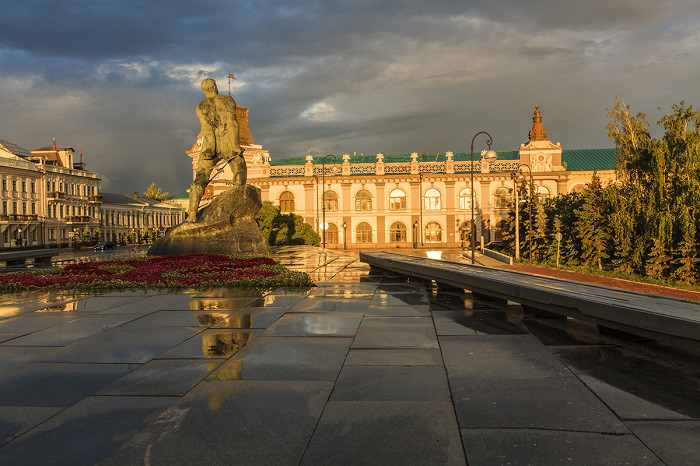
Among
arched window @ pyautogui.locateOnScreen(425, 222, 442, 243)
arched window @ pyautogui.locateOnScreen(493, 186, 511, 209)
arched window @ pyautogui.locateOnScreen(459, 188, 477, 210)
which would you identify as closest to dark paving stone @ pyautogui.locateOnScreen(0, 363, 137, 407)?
arched window @ pyautogui.locateOnScreen(425, 222, 442, 243)

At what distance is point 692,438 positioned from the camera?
3535 millimetres

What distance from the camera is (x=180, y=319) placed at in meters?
8.13

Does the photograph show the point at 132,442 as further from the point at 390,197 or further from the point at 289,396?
the point at 390,197

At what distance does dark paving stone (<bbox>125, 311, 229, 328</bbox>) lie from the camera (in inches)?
305

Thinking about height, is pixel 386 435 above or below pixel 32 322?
below

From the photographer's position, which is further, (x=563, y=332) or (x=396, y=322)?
(x=396, y=322)

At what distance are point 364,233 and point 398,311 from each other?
60614 millimetres

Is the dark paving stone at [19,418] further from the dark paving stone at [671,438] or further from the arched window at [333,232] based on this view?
the arched window at [333,232]

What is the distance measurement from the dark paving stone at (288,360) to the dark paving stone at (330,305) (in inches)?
88.1

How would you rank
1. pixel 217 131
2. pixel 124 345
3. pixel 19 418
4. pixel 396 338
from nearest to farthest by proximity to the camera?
1. pixel 19 418
2. pixel 124 345
3. pixel 396 338
4. pixel 217 131

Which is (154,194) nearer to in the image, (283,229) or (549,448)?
(283,229)

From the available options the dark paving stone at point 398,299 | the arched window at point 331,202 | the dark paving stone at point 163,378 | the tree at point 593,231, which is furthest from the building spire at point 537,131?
the dark paving stone at point 163,378

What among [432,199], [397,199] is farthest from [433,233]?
[397,199]

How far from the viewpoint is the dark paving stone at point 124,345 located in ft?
19.1
